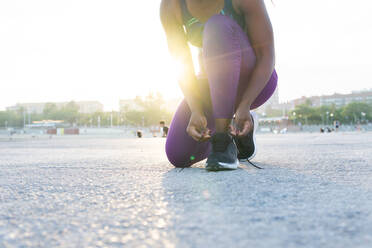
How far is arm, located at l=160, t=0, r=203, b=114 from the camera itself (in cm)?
157

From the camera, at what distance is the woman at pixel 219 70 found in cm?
138

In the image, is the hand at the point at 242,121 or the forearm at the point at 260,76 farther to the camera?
the forearm at the point at 260,76

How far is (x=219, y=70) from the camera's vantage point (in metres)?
1.43

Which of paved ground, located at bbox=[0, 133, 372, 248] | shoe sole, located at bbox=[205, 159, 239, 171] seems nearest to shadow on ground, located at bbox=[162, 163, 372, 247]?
paved ground, located at bbox=[0, 133, 372, 248]

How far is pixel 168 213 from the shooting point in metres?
0.65

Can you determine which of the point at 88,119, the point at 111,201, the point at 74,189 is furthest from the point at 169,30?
the point at 88,119

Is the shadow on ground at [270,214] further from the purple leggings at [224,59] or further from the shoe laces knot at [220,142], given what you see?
the purple leggings at [224,59]

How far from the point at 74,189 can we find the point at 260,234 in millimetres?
702

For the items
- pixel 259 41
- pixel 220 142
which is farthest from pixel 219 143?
pixel 259 41

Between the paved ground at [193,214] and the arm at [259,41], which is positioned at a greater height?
the arm at [259,41]

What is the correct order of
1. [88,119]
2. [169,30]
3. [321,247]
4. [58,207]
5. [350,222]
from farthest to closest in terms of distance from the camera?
[88,119] → [169,30] → [58,207] → [350,222] → [321,247]

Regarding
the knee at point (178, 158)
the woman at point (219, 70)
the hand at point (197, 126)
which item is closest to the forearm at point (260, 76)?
the woman at point (219, 70)

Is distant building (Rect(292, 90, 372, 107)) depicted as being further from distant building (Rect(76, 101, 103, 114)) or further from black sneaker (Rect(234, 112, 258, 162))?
black sneaker (Rect(234, 112, 258, 162))

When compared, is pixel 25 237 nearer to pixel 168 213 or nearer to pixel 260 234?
pixel 168 213
